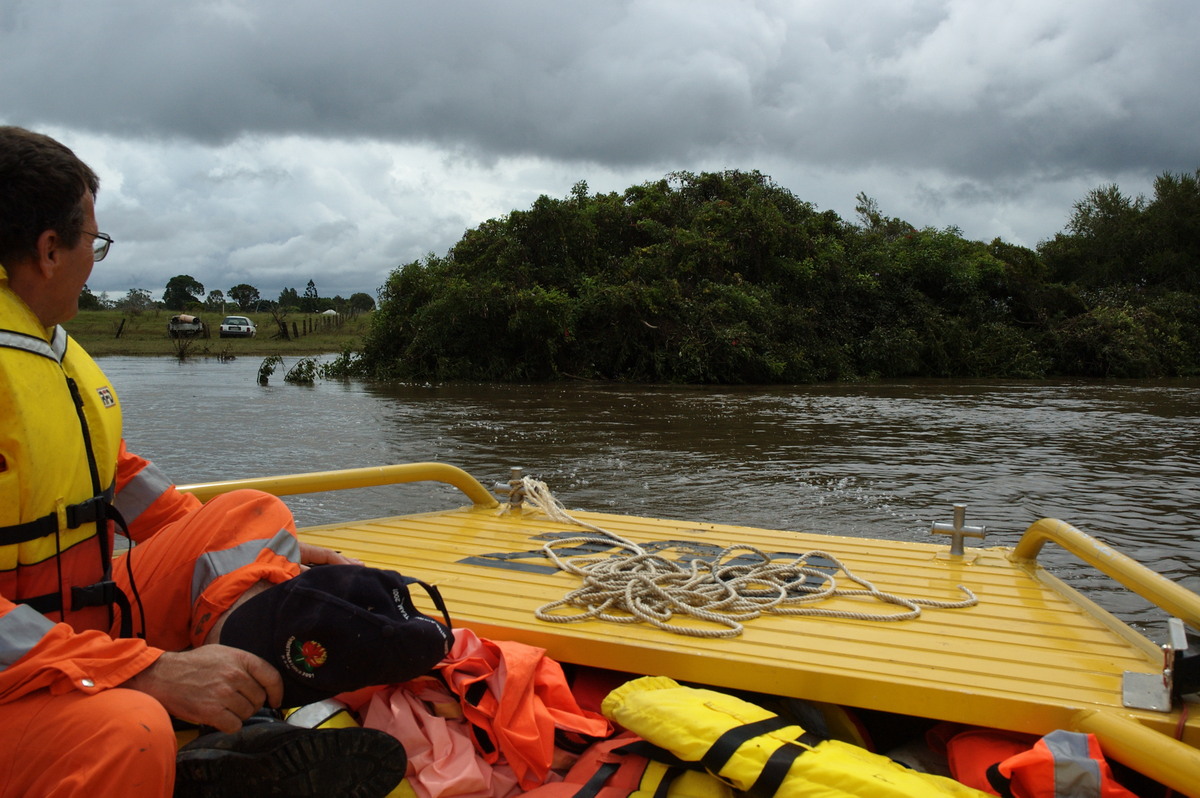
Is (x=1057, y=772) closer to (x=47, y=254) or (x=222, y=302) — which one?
(x=47, y=254)

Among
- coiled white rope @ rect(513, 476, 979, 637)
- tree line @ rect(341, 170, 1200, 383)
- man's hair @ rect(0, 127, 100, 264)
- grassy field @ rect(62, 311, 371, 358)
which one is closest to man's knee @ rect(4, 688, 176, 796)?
man's hair @ rect(0, 127, 100, 264)

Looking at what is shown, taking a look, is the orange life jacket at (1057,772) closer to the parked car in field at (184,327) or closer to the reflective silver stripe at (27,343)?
the reflective silver stripe at (27,343)

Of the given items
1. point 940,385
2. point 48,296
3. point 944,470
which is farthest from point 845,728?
point 940,385

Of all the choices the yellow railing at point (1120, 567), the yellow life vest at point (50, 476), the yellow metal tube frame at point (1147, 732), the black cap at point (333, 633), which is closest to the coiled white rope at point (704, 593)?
the yellow railing at point (1120, 567)

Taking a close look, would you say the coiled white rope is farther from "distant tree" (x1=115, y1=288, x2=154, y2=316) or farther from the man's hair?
"distant tree" (x1=115, y1=288, x2=154, y2=316)

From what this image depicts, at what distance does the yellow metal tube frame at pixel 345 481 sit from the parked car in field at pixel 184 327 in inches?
1612

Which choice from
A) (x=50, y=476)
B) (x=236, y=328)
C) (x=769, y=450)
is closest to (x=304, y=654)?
(x=50, y=476)

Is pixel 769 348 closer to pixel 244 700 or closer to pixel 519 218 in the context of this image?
pixel 519 218

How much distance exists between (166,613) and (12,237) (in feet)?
3.08

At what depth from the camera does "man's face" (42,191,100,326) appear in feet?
6.29

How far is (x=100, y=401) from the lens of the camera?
2.04 m

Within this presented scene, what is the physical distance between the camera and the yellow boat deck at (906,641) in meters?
2.30

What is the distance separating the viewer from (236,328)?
43500 millimetres

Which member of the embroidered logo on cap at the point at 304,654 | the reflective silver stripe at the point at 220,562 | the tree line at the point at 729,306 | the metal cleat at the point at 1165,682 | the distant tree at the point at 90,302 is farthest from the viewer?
the distant tree at the point at 90,302
